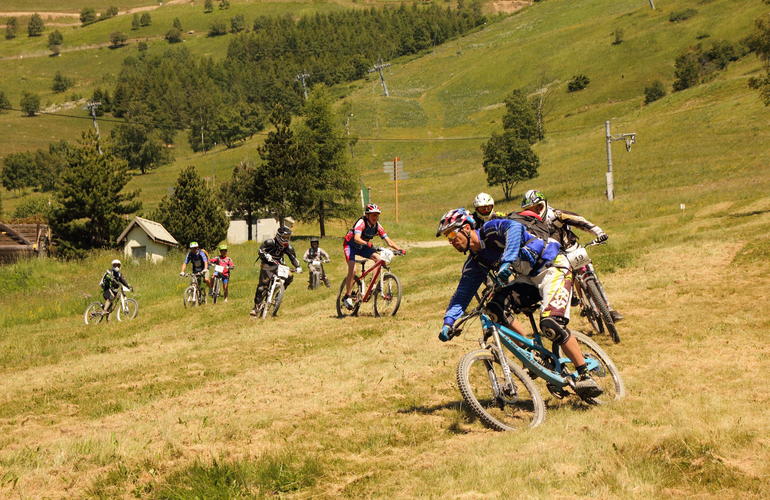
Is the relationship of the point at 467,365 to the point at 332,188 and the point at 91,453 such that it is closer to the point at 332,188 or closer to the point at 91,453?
the point at 91,453

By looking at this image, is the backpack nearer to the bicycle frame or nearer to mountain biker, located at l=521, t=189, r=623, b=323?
mountain biker, located at l=521, t=189, r=623, b=323

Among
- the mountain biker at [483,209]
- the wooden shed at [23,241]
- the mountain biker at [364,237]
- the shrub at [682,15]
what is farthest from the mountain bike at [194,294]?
the shrub at [682,15]

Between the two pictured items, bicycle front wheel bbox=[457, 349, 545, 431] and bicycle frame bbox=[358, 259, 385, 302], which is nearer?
bicycle front wheel bbox=[457, 349, 545, 431]

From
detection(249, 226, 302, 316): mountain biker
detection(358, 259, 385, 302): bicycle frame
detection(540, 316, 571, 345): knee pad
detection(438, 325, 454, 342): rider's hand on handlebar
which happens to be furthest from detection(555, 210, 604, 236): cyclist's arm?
detection(249, 226, 302, 316): mountain biker

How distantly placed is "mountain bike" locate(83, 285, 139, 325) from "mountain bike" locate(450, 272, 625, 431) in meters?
20.2

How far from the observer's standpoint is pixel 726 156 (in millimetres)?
65875

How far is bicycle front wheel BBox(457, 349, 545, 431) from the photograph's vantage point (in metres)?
7.76

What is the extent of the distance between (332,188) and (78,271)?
21.2 metres

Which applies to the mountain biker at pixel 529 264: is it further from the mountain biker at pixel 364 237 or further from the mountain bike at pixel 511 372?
the mountain biker at pixel 364 237

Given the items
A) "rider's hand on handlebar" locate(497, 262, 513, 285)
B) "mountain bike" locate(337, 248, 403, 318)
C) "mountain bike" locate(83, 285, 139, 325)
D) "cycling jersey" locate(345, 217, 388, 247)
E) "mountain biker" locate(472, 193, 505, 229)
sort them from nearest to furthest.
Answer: "rider's hand on handlebar" locate(497, 262, 513, 285), "mountain biker" locate(472, 193, 505, 229), "cycling jersey" locate(345, 217, 388, 247), "mountain bike" locate(337, 248, 403, 318), "mountain bike" locate(83, 285, 139, 325)

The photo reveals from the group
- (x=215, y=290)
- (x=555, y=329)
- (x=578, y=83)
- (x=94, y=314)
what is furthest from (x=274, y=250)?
(x=578, y=83)

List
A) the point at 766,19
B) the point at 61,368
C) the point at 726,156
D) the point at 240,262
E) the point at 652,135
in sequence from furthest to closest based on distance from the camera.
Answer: the point at 652,135 → the point at 726,156 → the point at 240,262 → the point at 766,19 → the point at 61,368

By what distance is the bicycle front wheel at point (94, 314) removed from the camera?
26.0m

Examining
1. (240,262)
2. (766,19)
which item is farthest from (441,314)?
(240,262)
